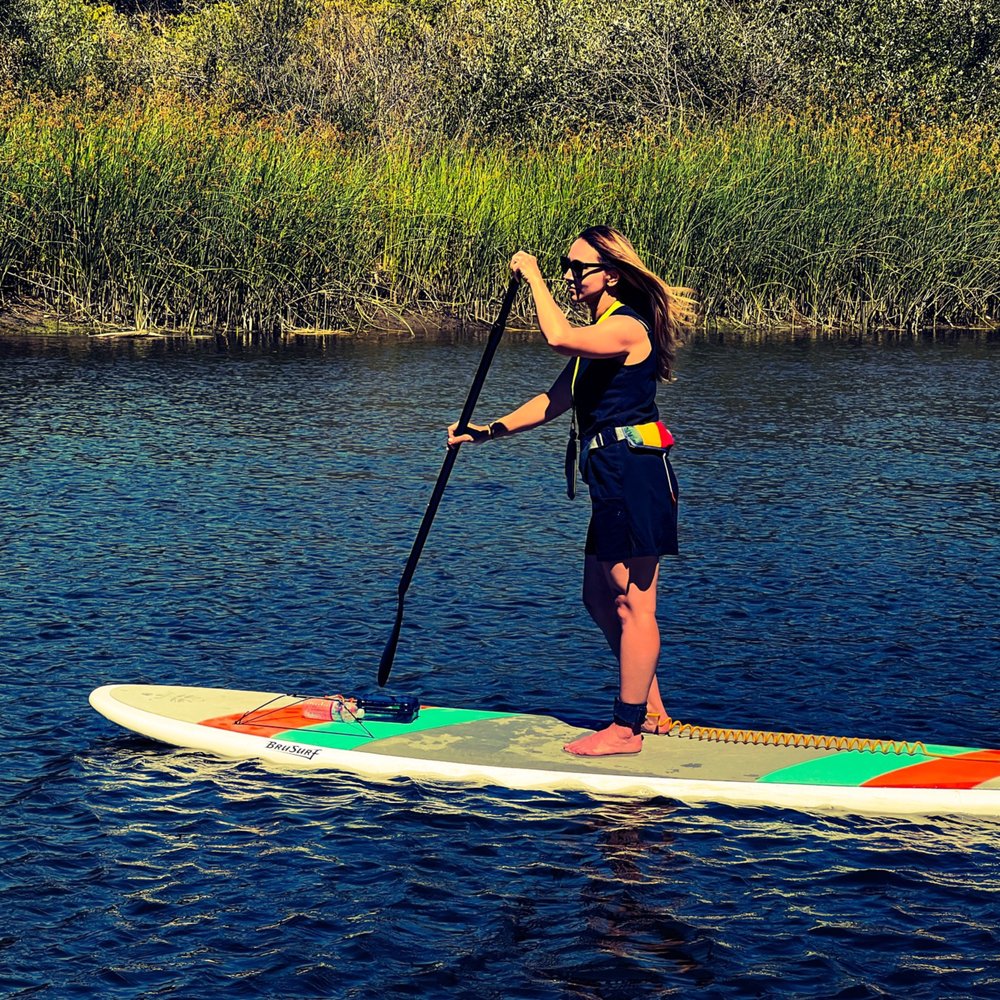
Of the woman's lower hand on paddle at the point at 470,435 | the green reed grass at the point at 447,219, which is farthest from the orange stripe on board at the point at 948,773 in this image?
the green reed grass at the point at 447,219

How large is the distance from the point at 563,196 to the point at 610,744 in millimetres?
16802

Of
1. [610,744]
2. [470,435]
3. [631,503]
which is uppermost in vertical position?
[470,435]

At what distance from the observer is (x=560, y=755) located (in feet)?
21.7

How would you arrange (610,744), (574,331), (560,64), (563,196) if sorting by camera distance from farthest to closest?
(560,64), (563,196), (610,744), (574,331)

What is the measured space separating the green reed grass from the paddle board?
48.5 feet

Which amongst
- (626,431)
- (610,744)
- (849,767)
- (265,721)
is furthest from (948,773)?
(265,721)

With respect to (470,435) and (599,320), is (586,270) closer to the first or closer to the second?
(599,320)

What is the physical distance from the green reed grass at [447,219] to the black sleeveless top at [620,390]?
15.3 m

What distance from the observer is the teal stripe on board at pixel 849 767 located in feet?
20.9

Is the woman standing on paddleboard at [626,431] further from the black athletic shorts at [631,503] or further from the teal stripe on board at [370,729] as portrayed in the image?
the teal stripe on board at [370,729]

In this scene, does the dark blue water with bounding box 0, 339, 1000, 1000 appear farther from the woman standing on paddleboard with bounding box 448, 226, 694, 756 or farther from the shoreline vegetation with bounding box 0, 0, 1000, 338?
the shoreline vegetation with bounding box 0, 0, 1000, 338

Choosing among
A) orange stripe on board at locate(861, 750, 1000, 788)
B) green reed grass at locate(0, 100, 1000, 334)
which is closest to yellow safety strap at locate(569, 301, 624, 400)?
orange stripe on board at locate(861, 750, 1000, 788)

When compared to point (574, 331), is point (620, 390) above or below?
below

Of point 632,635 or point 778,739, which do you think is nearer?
point 632,635
